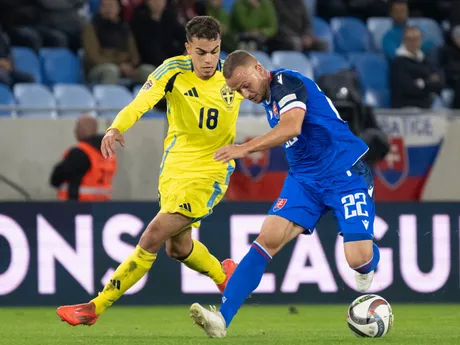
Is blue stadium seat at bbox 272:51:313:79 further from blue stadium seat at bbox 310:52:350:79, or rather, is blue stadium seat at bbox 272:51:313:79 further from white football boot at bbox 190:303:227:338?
white football boot at bbox 190:303:227:338

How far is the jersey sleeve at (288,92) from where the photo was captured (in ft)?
21.4

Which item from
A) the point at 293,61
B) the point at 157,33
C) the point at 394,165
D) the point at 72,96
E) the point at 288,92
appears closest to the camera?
the point at 288,92

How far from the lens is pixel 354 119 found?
36.5 ft

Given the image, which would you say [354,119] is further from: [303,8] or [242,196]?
[303,8]

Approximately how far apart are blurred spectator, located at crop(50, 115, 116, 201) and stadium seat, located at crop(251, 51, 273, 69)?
298cm

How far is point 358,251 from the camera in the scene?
677 cm

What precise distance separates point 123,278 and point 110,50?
571 cm

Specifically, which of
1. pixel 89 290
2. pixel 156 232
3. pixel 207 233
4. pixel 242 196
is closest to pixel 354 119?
pixel 242 196

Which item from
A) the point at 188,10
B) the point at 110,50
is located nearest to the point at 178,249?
the point at 110,50

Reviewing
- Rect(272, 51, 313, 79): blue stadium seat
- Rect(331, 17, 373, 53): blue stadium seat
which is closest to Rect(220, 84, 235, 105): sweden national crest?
Rect(272, 51, 313, 79): blue stadium seat

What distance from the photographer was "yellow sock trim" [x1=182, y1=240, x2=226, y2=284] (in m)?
8.02

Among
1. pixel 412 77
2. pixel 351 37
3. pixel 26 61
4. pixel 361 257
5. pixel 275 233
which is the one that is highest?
pixel 351 37

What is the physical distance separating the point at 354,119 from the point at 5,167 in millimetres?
3523

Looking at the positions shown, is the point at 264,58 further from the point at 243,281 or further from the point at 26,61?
the point at 243,281
